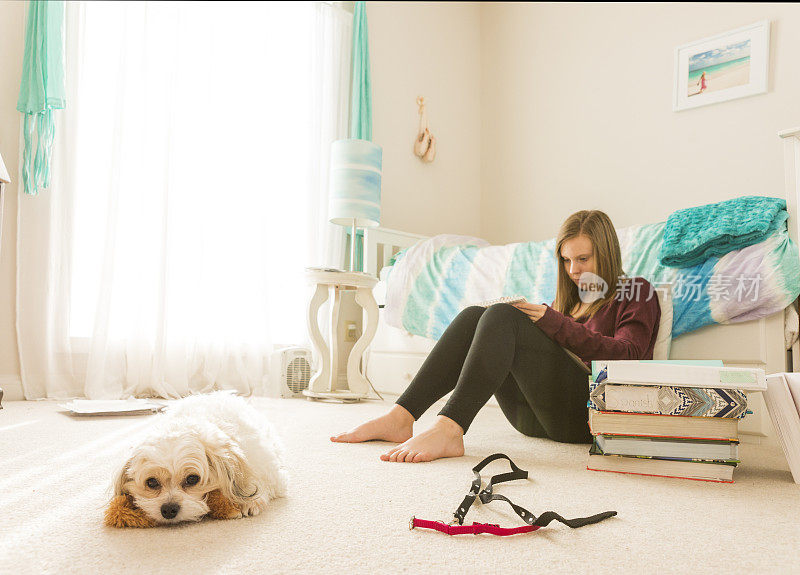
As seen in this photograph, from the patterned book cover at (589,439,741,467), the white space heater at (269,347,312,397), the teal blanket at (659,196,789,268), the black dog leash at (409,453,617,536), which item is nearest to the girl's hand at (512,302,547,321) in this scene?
the patterned book cover at (589,439,741,467)

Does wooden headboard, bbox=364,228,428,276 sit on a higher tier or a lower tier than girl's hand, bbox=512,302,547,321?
higher

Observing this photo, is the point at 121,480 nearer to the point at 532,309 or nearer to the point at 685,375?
the point at 532,309

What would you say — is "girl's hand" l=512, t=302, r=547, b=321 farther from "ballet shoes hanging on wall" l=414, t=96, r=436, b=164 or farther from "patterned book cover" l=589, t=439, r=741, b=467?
"ballet shoes hanging on wall" l=414, t=96, r=436, b=164

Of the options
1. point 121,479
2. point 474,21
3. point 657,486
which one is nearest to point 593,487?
point 657,486

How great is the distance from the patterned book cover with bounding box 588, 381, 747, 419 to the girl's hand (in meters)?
0.23

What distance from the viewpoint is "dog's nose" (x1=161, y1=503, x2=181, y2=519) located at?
0.86m

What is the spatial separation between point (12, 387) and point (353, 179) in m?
1.72

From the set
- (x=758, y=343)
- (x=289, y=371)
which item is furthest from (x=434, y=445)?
(x=289, y=371)

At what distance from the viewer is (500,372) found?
4.62 feet

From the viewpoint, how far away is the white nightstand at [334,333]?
9.00 feet

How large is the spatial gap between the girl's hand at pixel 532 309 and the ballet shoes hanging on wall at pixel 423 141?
271 centimetres

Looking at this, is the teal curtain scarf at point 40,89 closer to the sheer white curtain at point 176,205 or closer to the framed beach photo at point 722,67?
the sheer white curtain at point 176,205

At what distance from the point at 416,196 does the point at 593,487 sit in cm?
306

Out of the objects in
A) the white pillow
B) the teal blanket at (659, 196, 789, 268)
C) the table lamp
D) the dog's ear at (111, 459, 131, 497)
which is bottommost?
the dog's ear at (111, 459, 131, 497)
